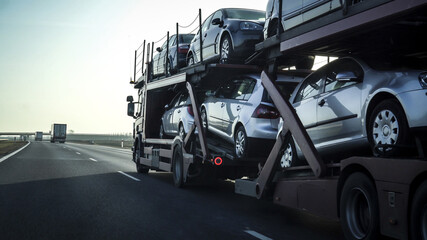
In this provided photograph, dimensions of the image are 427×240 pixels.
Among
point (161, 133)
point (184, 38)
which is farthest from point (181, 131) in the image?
point (184, 38)

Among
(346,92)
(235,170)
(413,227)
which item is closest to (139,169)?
(235,170)

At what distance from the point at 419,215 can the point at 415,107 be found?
Answer: 1.09m

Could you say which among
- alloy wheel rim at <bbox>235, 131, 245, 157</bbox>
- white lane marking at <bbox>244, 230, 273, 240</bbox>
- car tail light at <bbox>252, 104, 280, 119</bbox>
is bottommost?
white lane marking at <bbox>244, 230, 273, 240</bbox>

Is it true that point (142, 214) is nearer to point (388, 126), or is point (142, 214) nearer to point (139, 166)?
point (388, 126)

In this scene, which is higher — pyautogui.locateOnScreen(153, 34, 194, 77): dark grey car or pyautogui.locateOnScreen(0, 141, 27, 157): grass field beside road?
pyautogui.locateOnScreen(153, 34, 194, 77): dark grey car

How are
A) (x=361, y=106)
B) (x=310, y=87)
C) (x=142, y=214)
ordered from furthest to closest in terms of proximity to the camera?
(x=142, y=214) < (x=310, y=87) < (x=361, y=106)

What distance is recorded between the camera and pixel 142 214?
779cm

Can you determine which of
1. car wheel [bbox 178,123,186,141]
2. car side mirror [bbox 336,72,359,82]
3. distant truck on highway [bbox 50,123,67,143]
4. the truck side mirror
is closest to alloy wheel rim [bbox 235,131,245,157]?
car wheel [bbox 178,123,186,141]

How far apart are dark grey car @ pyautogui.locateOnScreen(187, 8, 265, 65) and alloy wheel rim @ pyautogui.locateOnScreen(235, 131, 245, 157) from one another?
2.08 meters

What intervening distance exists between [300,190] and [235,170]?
11.0 feet

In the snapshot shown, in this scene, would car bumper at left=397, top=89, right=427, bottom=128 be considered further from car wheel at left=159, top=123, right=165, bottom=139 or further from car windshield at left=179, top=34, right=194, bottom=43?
car windshield at left=179, top=34, right=194, bottom=43

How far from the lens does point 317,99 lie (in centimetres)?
665

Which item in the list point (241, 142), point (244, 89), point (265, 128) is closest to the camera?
point (265, 128)

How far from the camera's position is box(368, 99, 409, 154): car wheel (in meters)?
4.94
